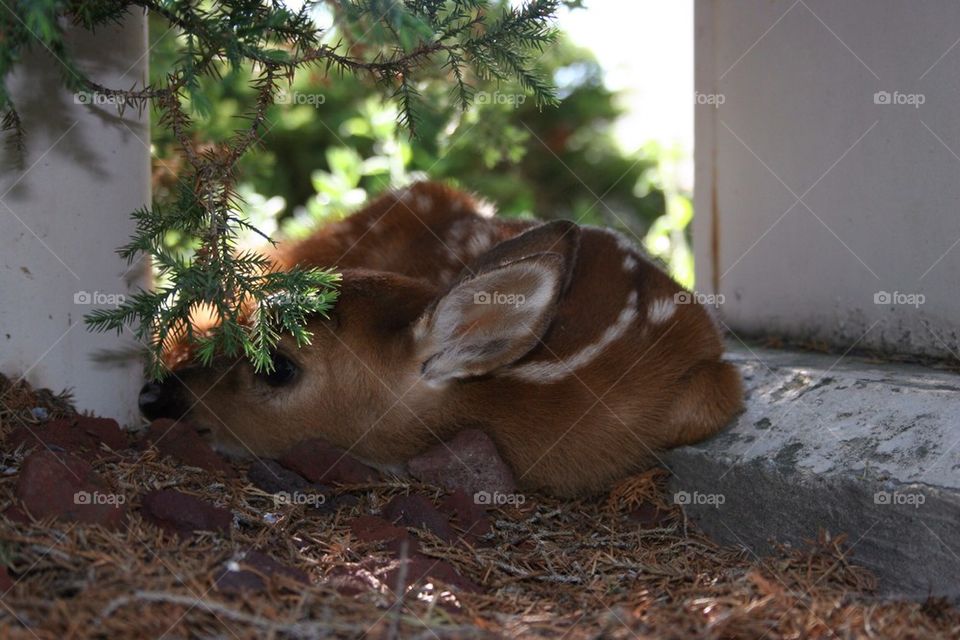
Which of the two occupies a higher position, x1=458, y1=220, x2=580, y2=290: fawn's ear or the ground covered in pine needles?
x1=458, y1=220, x2=580, y2=290: fawn's ear

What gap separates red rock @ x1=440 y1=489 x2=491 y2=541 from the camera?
2.73 m

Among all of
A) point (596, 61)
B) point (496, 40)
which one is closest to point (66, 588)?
point (496, 40)

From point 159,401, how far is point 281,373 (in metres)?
0.39

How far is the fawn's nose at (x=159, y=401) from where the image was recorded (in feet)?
10.6

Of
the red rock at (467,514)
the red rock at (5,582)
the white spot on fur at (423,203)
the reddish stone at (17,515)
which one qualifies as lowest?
the red rock at (467,514)

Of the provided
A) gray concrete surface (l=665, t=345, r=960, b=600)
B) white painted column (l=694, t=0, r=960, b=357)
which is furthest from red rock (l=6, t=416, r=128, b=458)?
white painted column (l=694, t=0, r=960, b=357)

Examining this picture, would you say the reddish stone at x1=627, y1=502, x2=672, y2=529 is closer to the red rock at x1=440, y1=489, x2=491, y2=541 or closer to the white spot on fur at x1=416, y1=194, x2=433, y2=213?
the red rock at x1=440, y1=489, x2=491, y2=541

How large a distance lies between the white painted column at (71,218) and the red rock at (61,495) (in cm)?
74

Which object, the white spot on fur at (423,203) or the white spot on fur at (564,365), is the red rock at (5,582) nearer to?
the white spot on fur at (564,365)

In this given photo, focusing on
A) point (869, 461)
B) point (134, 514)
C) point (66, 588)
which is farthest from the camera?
point (869, 461)

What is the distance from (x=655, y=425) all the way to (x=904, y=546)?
0.87m

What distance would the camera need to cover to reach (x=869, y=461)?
8.61ft

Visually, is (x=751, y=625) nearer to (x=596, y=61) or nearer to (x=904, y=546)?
(x=904, y=546)

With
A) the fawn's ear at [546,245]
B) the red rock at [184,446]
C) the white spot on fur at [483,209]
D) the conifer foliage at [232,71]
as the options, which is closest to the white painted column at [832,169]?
the white spot on fur at [483,209]
